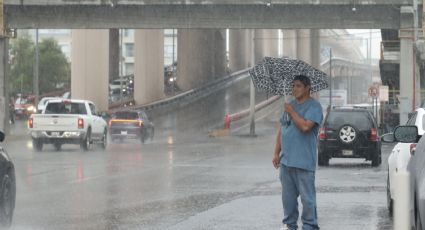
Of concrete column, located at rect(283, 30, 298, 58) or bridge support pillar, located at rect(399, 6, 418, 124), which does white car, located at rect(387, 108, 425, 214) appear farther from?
concrete column, located at rect(283, 30, 298, 58)

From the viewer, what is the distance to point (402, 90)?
48.6 metres

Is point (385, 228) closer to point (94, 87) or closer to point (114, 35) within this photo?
point (94, 87)

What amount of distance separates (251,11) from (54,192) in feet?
103

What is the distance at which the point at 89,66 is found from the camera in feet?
238

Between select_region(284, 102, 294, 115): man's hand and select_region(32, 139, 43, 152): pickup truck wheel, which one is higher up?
select_region(284, 102, 294, 115): man's hand

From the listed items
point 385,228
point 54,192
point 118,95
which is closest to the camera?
point 385,228

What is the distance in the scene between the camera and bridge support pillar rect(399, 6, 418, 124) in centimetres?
4625

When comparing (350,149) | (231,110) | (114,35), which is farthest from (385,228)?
(114,35)

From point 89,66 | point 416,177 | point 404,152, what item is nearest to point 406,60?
point 89,66

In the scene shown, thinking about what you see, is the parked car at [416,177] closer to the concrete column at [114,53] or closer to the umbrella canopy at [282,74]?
the umbrella canopy at [282,74]

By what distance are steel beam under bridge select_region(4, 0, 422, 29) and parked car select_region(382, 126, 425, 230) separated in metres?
37.0

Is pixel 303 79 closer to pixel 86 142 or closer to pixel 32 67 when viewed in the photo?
pixel 86 142

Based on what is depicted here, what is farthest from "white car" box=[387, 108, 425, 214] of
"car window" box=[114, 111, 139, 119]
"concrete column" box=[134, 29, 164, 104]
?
"concrete column" box=[134, 29, 164, 104]

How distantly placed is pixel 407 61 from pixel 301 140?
39.2m
